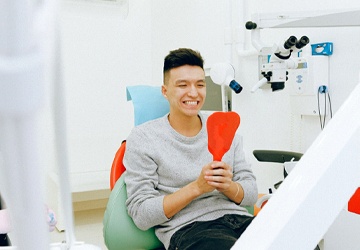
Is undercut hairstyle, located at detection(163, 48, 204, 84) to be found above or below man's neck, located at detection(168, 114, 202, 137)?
above

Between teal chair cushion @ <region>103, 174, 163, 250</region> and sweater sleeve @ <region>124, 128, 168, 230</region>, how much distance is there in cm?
4

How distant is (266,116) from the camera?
235 cm

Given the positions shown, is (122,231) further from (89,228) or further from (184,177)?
(89,228)

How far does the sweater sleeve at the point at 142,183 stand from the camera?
4.47 feet

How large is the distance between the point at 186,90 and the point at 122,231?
0.62 m

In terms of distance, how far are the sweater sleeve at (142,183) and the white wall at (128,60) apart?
1.07 metres

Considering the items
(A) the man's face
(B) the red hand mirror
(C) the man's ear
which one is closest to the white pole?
(B) the red hand mirror

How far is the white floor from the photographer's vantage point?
283 cm

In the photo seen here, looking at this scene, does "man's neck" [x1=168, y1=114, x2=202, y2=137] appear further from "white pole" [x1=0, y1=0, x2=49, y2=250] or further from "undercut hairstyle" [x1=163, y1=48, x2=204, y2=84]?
"white pole" [x1=0, y1=0, x2=49, y2=250]

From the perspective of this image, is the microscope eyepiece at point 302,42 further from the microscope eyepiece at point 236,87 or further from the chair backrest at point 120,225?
the chair backrest at point 120,225

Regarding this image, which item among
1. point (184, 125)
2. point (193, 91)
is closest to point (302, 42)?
point (193, 91)

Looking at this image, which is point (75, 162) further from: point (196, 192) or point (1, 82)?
point (1, 82)

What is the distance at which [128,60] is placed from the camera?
144 inches

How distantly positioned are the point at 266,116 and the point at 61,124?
2.09 meters
